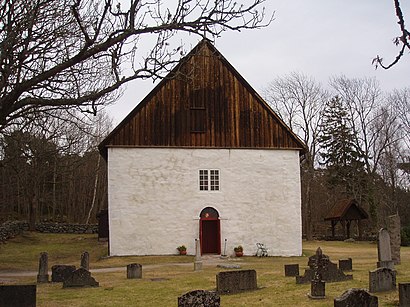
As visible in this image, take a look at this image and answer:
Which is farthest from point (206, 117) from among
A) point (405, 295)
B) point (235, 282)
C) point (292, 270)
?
point (405, 295)

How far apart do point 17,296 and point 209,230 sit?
65.8 ft

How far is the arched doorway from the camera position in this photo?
3125 cm

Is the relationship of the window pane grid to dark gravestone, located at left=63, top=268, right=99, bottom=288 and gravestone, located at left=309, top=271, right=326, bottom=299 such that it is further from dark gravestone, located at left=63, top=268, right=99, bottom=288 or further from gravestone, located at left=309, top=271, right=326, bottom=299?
gravestone, located at left=309, top=271, right=326, bottom=299

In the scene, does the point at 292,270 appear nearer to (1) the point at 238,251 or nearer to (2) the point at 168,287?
(2) the point at 168,287

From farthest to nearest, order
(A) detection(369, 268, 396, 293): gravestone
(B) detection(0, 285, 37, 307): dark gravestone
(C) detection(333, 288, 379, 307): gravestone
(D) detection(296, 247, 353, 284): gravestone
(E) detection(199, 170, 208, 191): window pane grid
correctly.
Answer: (E) detection(199, 170, 208, 191): window pane grid, (D) detection(296, 247, 353, 284): gravestone, (A) detection(369, 268, 396, 293): gravestone, (B) detection(0, 285, 37, 307): dark gravestone, (C) detection(333, 288, 379, 307): gravestone

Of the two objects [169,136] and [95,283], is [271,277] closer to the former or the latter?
[95,283]

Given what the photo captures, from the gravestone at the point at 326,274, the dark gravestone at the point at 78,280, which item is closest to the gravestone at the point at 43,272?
the dark gravestone at the point at 78,280

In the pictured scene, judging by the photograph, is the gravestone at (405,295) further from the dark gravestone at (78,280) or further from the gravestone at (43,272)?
the gravestone at (43,272)

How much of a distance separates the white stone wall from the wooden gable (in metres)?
0.58

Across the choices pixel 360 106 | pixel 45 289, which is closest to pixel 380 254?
pixel 45 289

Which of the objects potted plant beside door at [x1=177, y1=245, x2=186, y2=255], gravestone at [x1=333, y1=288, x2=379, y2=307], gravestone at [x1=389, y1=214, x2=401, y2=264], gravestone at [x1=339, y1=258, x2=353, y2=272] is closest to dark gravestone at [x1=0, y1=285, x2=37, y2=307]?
gravestone at [x1=333, y1=288, x2=379, y2=307]

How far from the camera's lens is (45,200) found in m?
58.2

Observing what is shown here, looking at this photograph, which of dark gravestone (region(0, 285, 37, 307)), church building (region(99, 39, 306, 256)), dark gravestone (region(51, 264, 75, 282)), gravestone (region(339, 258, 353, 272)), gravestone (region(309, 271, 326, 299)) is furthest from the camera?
church building (region(99, 39, 306, 256))

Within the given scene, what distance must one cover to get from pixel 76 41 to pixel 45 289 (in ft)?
26.0
